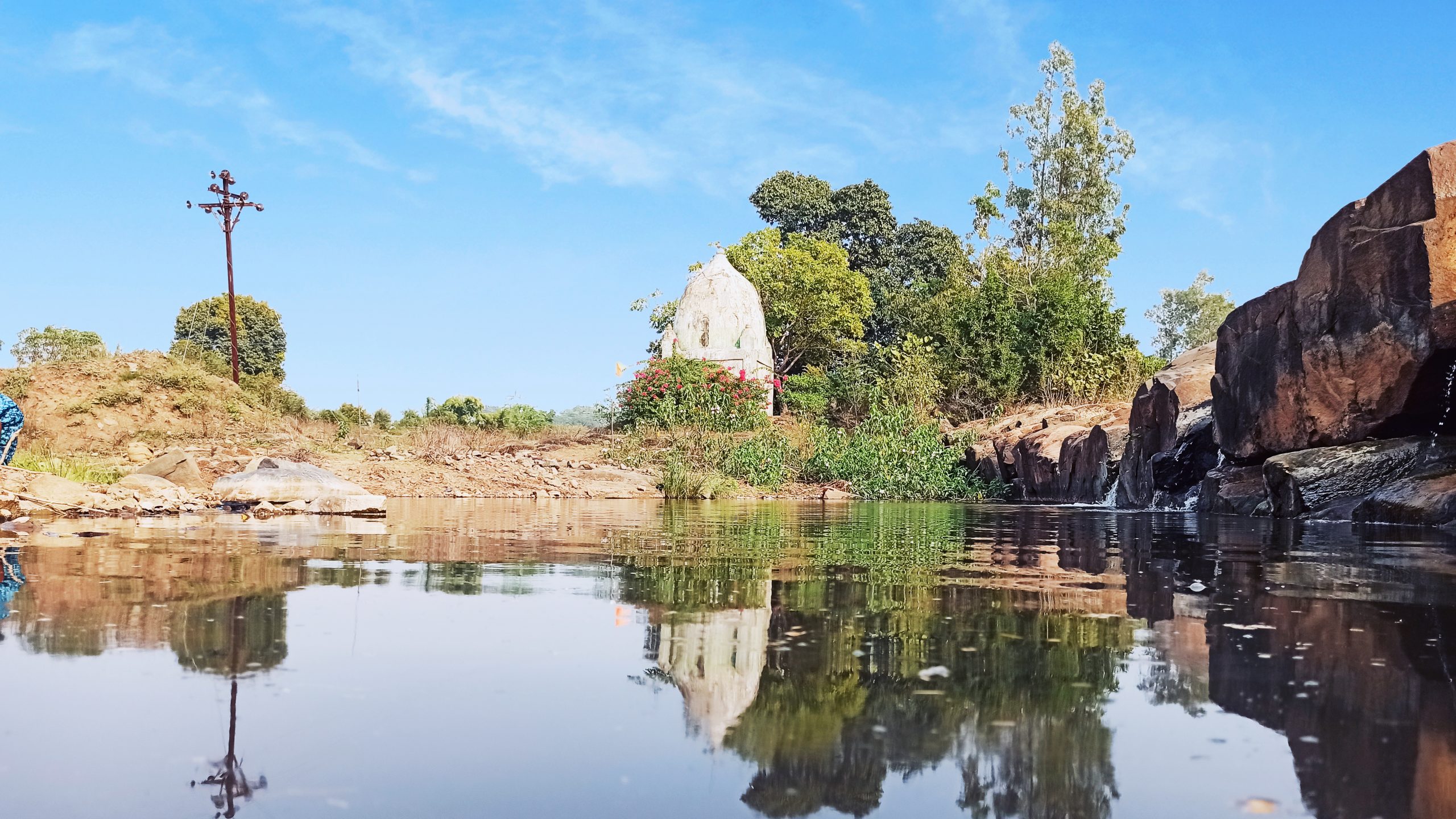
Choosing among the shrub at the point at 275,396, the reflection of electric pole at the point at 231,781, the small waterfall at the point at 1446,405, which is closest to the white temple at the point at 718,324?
the shrub at the point at 275,396

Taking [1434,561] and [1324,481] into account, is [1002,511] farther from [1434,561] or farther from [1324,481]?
[1434,561]

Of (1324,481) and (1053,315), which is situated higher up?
(1053,315)

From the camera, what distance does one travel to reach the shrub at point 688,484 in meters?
17.2

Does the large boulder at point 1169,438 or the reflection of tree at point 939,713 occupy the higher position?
the large boulder at point 1169,438

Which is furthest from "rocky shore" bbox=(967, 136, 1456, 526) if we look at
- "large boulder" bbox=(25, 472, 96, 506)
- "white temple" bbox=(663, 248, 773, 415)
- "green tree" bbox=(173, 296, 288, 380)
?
"green tree" bbox=(173, 296, 288, 380)

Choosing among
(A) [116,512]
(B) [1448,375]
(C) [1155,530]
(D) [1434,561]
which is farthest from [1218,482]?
(A) [116,512]

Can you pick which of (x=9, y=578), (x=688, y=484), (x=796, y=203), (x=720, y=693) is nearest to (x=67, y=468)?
(x=9, y=578)

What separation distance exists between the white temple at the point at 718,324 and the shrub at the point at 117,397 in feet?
51.0

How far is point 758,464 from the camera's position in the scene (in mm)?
20016

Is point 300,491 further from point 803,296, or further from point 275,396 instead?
point 803,296

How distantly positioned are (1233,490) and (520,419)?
68.3ft

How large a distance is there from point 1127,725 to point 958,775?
0.48 metres

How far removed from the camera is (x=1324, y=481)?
33.4ft

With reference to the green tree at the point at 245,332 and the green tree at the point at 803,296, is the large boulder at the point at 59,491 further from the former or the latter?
the green tree at the point at 245,332
